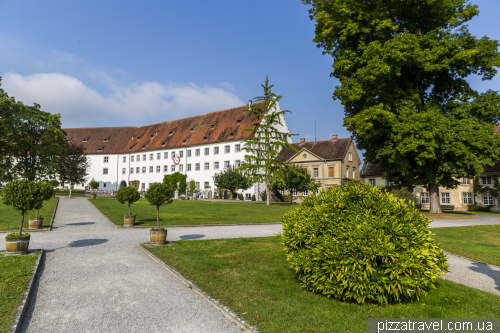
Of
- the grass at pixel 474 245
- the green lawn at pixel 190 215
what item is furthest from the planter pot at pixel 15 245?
the grass at pixel 474 245

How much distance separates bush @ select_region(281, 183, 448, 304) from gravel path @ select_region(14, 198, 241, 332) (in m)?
1.96

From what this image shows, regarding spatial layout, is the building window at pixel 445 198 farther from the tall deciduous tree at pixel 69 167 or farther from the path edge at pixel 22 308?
the tall deciduous tree at pixel 69 167

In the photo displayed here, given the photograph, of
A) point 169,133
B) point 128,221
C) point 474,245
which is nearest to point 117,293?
point 128,221

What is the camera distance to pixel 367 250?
16.6 ft

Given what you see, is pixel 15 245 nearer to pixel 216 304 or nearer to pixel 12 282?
pixel 12 282

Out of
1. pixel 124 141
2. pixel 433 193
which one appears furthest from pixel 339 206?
pixel 124 141

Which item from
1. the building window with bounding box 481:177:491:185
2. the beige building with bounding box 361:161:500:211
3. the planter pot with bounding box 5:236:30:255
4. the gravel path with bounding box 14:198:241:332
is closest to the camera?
the gravel path with bounding box 14:198:241:332

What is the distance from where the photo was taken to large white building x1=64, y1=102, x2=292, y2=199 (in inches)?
2163

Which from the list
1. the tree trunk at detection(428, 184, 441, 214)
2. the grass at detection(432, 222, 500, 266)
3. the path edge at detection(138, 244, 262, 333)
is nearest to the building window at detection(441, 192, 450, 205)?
the tree trunk at detection(428, 184, 441, 214)

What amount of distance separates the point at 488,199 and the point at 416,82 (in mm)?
26527

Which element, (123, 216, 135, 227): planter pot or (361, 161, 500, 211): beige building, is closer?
(123, 216, 135, 227): planter pot

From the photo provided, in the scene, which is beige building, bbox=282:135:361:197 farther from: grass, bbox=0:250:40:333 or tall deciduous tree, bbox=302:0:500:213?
grass, bbox=0:250:40:333

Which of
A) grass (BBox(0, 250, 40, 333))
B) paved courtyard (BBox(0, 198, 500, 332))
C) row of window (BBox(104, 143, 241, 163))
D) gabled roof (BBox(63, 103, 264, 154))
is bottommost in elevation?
paved courtyard (BBox(0, 198, 500, 332))

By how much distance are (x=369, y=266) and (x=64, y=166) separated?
49083 millimetres
